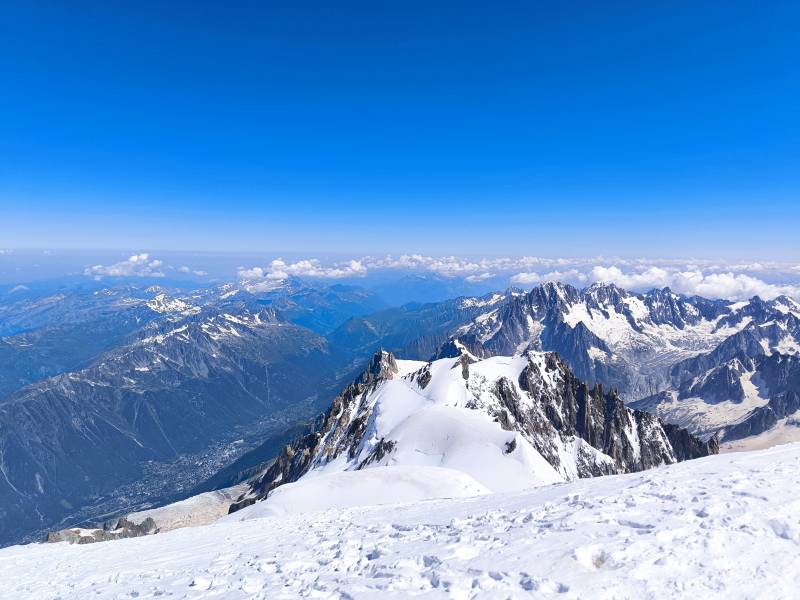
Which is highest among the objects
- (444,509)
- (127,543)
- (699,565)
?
(699,565)

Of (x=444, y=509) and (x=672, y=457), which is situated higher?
(x=444, y=509)

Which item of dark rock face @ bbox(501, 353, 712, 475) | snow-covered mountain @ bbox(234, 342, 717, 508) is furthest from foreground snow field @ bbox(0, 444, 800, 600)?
dark rock face @ bbox(501, 353, 712, 475)

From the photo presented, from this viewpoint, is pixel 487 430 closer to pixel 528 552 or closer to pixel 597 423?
pixel 597 423

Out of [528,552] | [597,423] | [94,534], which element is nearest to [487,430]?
[597,423]

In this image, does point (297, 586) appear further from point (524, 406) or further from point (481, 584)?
point (524, 406)

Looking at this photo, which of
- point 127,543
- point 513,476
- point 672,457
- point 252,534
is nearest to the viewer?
point 252,534

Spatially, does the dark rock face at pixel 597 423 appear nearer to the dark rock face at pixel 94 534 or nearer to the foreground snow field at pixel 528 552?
the dark rock face at pixel 94 534

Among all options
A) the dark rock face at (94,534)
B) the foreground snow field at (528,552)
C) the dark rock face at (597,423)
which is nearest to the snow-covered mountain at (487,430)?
the dark rock face at (597,423)

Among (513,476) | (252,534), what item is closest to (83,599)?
(252,534)

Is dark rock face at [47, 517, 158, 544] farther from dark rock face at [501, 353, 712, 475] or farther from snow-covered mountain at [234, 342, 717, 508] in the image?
dark rock face at [501, 353, 712, 475]
